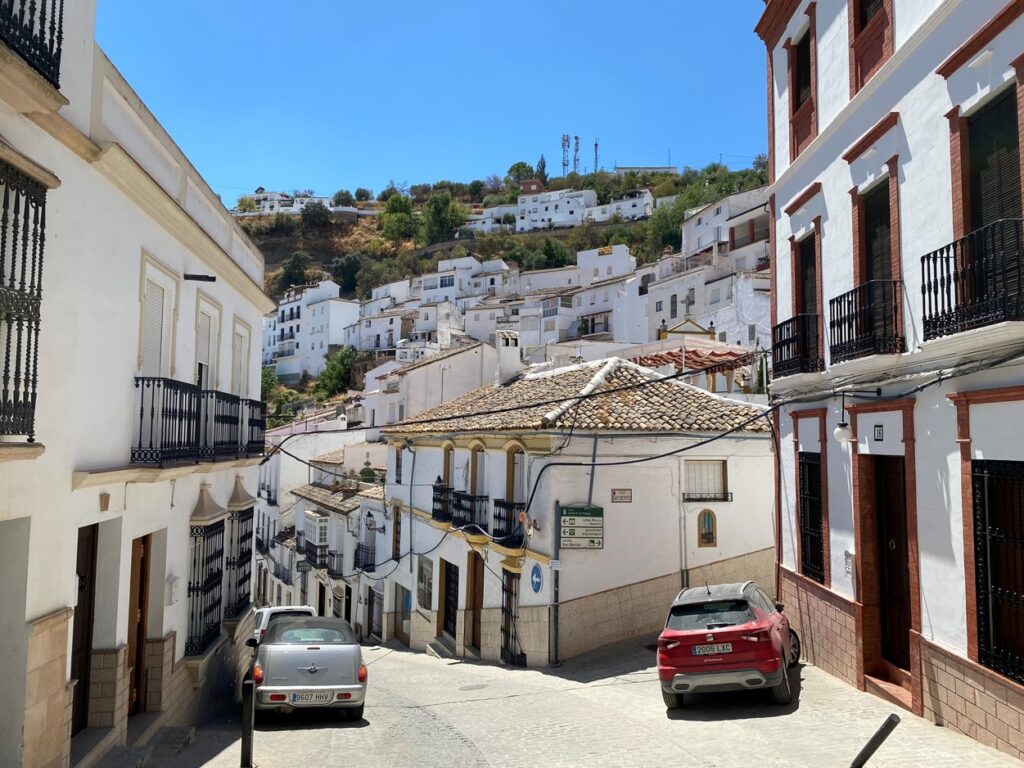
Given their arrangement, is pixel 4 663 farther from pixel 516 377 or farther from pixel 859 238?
pixel 516 377

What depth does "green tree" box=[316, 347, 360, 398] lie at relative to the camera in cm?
7194

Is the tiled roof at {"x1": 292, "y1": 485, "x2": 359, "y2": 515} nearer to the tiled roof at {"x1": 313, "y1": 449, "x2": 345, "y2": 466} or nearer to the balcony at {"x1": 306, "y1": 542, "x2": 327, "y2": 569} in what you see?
the tiled roof at {"x1": 313, "y1": 449, "x2": 345, "y2": 466}

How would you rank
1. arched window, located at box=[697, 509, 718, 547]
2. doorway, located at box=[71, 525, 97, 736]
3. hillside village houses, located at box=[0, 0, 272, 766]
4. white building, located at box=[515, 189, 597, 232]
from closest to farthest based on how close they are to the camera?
hillside village houses, located at box=[0, 0, 272, 766]
doorway, located at box=[71, 525, 97, 736]
arched window, located at box=[697, 509, 718, 547]
white building, located at box=[515, 189, 597, 232]

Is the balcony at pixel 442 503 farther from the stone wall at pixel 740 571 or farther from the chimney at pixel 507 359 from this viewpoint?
the stone wall at pixel 740 571

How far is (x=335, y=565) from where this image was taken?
1153 inches

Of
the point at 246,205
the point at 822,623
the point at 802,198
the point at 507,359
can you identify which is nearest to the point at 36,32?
the point at 802,198

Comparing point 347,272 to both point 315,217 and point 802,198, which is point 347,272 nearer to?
point 315,217

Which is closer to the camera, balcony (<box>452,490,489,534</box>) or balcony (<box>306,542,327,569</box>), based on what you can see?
balcony (<box>452,490,489,534</box>)

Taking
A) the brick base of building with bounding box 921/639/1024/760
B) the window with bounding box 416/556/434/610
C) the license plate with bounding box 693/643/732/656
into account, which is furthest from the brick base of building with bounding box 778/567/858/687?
the window with bounding box 416/556/434/610

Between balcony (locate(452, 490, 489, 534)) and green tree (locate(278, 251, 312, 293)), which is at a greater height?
green tree (locate(278, 251, 312, 293))

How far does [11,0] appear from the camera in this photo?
5.91 m

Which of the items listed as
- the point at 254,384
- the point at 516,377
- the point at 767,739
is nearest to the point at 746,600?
the point at 767,739

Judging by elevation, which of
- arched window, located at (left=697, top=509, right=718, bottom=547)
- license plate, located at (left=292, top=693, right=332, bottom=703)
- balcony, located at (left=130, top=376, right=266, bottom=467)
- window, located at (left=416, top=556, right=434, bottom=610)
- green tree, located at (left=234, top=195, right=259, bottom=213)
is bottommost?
window, located at (left=416, top=556, right=434, bottom=610)

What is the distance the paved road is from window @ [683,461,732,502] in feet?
14.8
